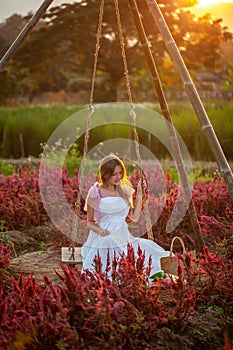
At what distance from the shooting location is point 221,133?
10.7m

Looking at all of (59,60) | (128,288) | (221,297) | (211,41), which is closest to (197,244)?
(221,297)

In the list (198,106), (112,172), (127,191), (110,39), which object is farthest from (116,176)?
(110,39)

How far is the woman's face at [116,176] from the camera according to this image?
4.56 m

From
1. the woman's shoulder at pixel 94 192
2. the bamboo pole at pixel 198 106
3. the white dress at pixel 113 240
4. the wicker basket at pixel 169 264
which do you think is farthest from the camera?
the woman's shoulder at pixel 94 192

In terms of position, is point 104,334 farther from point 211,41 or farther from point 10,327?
point 211,41

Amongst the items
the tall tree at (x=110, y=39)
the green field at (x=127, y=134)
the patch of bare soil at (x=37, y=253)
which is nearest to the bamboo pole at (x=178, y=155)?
the patch of bare soil at (x=37, y=253)

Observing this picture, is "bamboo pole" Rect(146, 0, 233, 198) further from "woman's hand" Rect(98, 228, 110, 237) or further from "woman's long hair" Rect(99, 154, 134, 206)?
"woman's hand" Rect(98, 228, 110, 237)

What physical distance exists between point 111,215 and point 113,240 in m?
0.22

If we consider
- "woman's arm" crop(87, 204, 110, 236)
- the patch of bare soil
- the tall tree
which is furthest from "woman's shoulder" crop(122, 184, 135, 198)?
the tall tree

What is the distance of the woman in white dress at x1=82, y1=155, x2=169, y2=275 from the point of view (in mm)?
4457

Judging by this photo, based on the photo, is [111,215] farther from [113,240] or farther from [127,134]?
[127,134]

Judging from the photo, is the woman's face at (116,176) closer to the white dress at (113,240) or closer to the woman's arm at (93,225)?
the white dress at (113,240)

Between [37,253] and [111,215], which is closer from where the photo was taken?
[111,215]

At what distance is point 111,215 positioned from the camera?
4.64 m
